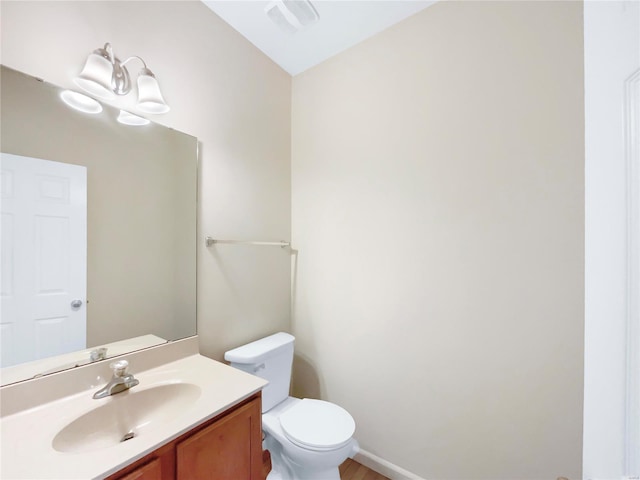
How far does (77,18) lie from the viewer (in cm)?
97

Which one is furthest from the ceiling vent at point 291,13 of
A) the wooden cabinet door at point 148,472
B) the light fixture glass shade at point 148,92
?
the wooden cabinet door at point 148,472

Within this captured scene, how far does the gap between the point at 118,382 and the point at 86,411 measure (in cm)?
11

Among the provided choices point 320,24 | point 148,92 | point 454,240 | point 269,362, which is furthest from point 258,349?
point 320,24

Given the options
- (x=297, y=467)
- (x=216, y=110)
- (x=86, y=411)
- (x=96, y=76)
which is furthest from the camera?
(x=216, y=110)

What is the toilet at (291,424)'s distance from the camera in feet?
3.89

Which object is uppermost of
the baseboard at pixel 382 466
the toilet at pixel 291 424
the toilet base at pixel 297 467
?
the toilet at pixel 291 424

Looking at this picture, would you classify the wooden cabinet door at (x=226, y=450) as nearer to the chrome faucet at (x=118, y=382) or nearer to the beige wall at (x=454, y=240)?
the chrome faucet at (x=118, y=382)

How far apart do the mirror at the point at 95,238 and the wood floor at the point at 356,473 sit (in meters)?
1.28

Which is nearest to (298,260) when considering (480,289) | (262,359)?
(262,359)

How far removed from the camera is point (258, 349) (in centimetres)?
149
